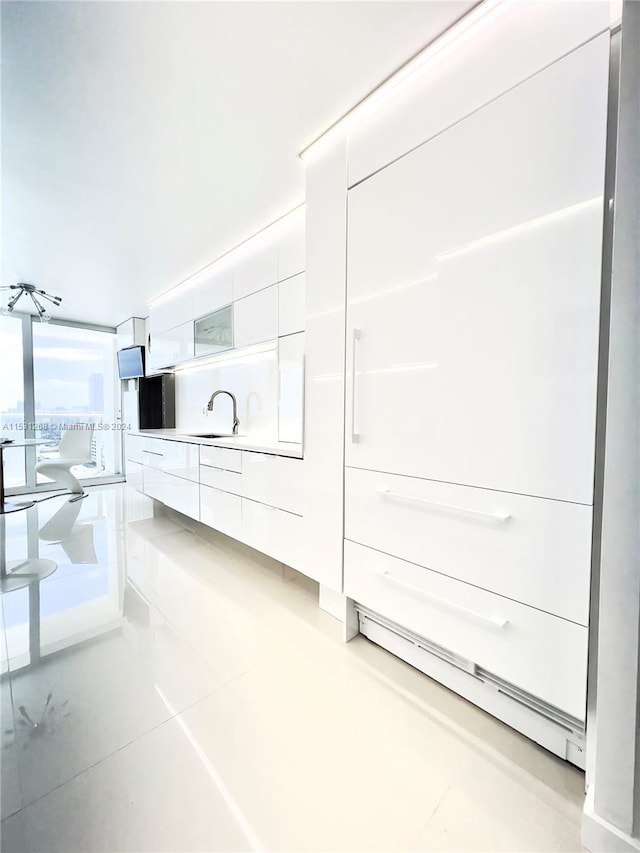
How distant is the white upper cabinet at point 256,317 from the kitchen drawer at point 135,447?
1860 millimetres

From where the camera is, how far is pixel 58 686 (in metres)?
1.40

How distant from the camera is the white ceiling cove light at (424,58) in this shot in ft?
3.86

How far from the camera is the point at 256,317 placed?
273 cm

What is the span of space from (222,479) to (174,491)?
94 centimetres

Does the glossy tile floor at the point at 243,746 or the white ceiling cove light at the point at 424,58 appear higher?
the white ceiling cove light at the point at 424,58

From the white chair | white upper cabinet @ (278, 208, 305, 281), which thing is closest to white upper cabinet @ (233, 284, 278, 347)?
white upper cabinet @ (278, 208, 305, 281)

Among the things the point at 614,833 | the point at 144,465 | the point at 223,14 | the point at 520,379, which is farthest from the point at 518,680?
the point at 144,465

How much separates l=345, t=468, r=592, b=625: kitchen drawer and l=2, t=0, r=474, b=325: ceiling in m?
1.68

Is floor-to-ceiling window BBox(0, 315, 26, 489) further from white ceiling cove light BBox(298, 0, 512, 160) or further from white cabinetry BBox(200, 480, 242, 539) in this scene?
white ceiling cove light BBox(298, 0, 512, 160)

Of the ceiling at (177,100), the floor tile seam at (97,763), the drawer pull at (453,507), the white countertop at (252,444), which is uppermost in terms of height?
the ceiling at (177,100)

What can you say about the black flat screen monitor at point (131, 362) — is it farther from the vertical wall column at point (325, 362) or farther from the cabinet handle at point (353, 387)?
the cabinet handle at point (353, 387)

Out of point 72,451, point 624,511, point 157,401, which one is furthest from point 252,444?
point 72,451

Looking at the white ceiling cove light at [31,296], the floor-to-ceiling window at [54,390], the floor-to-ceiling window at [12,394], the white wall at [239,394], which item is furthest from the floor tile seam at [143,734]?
the floor-to-ceiling window at [12,394]

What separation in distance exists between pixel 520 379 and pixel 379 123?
130cm
